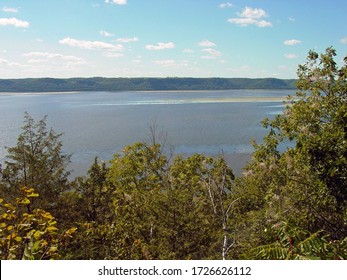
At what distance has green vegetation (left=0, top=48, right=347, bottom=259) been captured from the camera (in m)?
3.52

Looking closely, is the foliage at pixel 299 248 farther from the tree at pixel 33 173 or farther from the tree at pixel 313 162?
the tree at pixel 33 173

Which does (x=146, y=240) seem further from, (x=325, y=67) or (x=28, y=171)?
(x=325, y=67)

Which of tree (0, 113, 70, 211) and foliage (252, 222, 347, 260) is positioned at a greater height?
foliage (252, 222, 347, 260)

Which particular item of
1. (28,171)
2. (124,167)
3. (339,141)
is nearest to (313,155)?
(339,141)

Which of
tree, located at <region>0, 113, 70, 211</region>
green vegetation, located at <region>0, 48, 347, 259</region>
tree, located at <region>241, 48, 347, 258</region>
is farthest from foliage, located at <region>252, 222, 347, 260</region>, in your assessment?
tree, located at <region>0, 113, 70, 211</region>

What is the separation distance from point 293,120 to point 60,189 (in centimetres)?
1337

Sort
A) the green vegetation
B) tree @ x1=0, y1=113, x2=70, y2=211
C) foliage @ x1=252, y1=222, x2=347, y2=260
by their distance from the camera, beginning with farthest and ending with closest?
tree @ x1=0, y1=113, x2=70, y2=211, the green vegetation, foliage @ x1=252, y1=222, x2=347, y2=260

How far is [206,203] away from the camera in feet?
57.7

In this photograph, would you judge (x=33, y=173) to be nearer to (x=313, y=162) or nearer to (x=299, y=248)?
(x=313, y=162)

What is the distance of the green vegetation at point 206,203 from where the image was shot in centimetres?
352

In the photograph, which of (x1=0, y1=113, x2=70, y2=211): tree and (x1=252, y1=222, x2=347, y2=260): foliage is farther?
(x1=0, y1=113, x2=70, y2=211): tree

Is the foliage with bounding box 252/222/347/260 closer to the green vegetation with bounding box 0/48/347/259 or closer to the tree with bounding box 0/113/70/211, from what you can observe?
the green vegetation with bounding box 0/48/347/259

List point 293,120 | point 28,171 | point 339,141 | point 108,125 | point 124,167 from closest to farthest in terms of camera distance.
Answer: point 339,141
point 293,120
point 28,171
point 124,167
point 108,125

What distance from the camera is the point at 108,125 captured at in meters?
69.2
